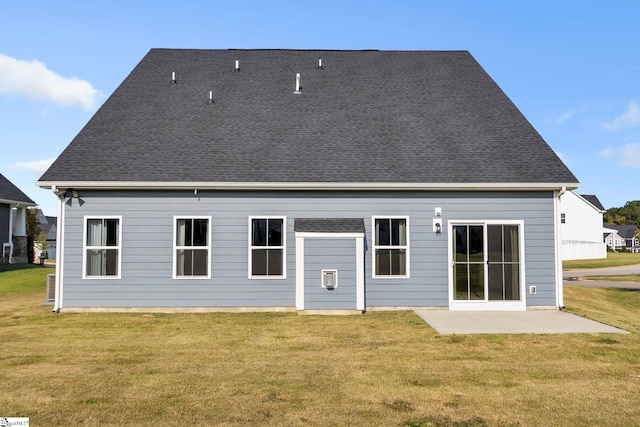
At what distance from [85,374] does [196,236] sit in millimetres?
5452

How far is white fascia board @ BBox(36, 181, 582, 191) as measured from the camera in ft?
36.7

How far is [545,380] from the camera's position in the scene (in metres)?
6.07

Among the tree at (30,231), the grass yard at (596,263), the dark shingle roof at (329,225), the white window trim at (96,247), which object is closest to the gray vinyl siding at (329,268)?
the dark shingle roof at (329,225)

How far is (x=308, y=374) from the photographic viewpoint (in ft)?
20.6

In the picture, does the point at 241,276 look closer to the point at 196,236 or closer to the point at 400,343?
the point at 196,236

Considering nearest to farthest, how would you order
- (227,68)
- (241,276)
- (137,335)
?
(137,335), (241,276), (227,68)

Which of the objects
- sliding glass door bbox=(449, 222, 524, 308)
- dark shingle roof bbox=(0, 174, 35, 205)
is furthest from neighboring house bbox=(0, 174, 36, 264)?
sliding glass door bbox=(449, 222, 524, 308)

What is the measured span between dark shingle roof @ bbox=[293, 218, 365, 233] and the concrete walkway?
2.63 meters

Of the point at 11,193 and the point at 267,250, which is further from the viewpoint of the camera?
the point at 11,193

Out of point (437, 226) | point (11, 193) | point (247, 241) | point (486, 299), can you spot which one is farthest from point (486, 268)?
point (11, 193)

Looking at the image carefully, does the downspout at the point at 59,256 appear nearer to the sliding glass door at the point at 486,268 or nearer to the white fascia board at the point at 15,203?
the sliding glass door at the point at 486,268

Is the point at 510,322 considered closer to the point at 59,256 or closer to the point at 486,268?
the point at 486,268

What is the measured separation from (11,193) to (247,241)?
73.8 ft

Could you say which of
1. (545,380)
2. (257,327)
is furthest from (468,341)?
(257,327)
